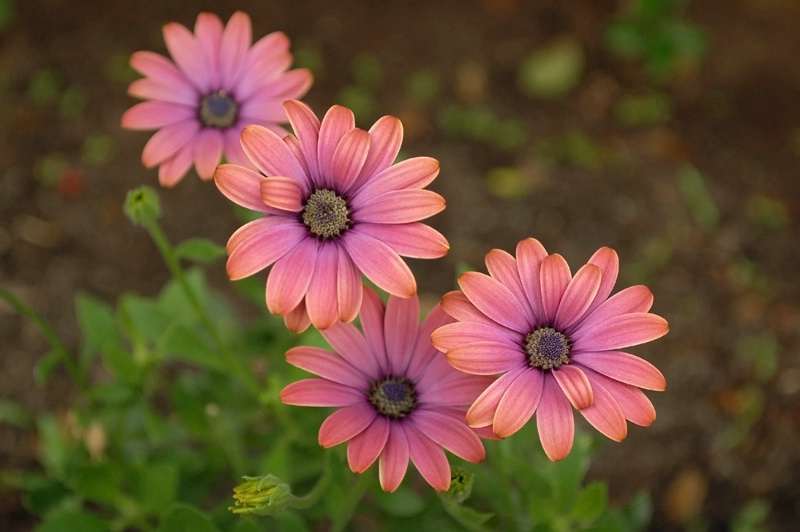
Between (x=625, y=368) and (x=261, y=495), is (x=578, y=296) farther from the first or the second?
(x=261, y=495)

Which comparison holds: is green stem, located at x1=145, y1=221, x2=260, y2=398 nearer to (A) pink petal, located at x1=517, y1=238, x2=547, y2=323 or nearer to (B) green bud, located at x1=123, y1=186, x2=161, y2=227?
(B) green bud, located at x1=123, y1=186, x2=161, y2=227

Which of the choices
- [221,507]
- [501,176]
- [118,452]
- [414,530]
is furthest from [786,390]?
[118,452]

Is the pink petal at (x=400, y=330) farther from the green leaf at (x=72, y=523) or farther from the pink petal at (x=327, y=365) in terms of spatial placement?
the green leaf at (x=72, y=523)

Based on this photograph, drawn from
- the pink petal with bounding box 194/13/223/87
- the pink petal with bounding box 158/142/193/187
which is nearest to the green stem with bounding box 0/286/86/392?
the pink petal with bounding box 158/142/193/187

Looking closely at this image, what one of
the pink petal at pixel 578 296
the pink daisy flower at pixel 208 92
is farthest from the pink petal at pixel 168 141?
the pink petal at pixel 578 296

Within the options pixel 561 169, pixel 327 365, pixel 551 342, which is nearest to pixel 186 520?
pixel 327 365
